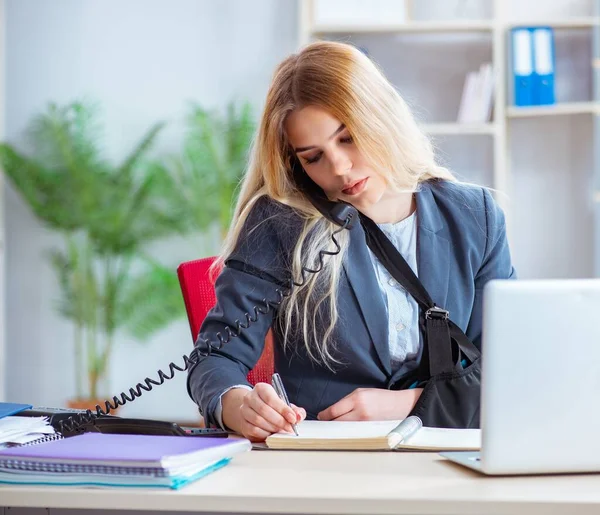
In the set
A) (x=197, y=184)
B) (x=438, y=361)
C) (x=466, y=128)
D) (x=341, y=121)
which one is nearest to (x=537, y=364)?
(x=438, y=361)

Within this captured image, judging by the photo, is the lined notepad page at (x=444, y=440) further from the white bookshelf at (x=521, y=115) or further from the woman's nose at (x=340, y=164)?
the white bookshelf at (x=521, y=115)

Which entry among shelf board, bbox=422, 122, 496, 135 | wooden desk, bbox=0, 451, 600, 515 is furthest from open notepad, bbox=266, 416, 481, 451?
shelf board, bbox=422, 122, 496, 135

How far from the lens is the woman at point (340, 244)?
168cm

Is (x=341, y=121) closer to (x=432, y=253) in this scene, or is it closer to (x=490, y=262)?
(x=432, y=253)

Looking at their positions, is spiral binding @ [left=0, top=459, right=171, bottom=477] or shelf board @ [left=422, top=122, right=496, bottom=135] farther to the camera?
shelf board @ [left=422, top=122, right=496, bottom=135]

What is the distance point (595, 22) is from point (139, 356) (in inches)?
112

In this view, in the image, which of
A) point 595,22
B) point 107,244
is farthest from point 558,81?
point 107,244

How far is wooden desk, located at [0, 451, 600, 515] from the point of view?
0.89 metres

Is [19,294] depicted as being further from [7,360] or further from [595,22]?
[595,22]

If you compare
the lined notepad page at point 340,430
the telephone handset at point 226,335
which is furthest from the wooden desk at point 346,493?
the telephone handset at point 226,335

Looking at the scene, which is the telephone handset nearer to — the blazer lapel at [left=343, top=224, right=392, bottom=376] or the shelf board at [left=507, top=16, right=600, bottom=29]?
the blazer lapel at [left=343, top=224, right=392, bottom=376]

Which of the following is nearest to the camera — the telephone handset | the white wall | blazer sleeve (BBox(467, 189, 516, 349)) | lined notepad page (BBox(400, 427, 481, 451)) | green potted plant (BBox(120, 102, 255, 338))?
lined notepad page (BBox(400, 427, 481, 451))

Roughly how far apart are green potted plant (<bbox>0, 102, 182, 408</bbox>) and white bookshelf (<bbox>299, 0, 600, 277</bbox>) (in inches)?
48.8

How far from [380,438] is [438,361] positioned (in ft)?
1.63
